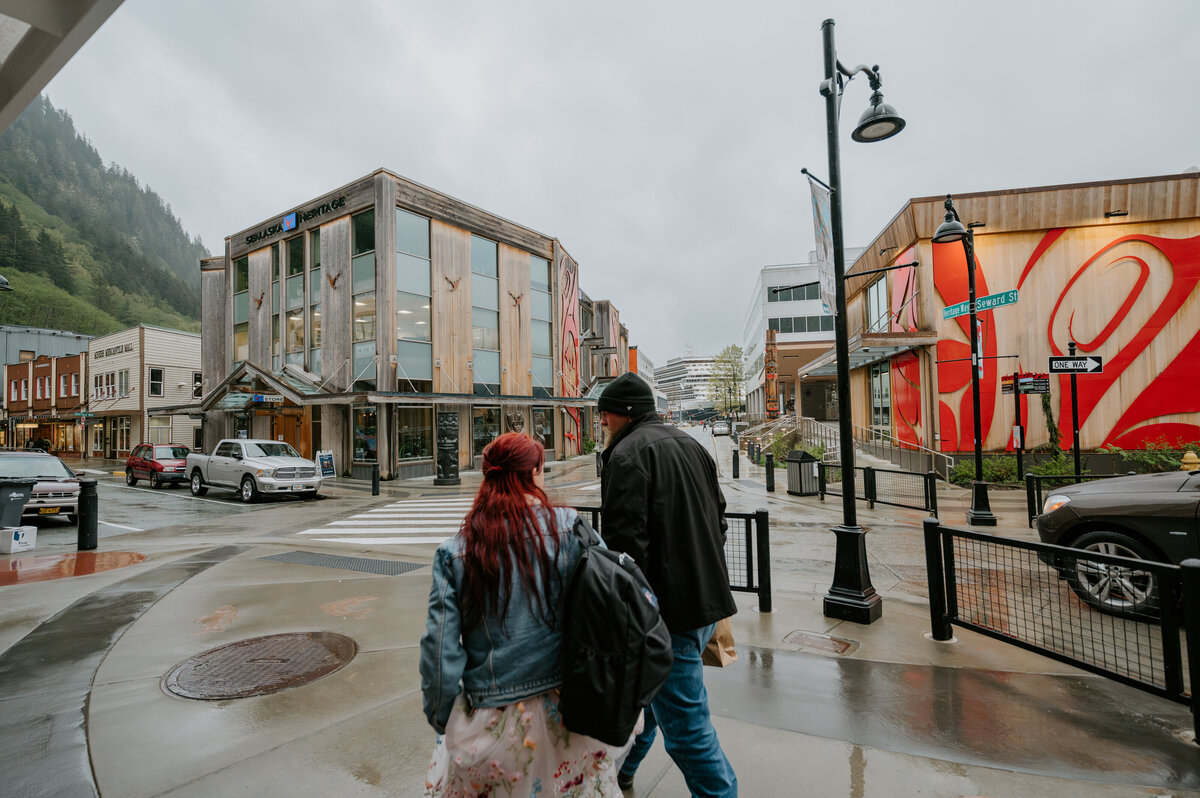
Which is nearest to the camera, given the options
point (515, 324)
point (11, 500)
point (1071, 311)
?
point (11, 500)

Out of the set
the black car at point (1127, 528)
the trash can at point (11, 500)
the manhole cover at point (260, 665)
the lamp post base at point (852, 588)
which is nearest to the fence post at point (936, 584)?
the lamp post base at point (852, 588)

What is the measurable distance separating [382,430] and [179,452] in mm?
7329

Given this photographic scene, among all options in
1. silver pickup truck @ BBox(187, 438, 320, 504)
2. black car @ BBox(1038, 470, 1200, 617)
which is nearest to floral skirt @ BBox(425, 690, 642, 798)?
black car @ BBox(1038, 470, 1200, 617)

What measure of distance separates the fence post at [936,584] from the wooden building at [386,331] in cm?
1683

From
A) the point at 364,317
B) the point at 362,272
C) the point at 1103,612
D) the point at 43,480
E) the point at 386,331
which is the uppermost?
the point at 362,272

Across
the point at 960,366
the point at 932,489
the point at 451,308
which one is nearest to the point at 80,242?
the point at 451,308

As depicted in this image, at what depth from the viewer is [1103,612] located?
14.4 ft

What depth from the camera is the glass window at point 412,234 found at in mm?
21656

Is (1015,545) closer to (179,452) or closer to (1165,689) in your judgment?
(1165,689)

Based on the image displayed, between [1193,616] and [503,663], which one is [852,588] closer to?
[1193,616]

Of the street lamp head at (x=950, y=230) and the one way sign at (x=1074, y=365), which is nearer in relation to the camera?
the street lamp head at (x=950, y=230)

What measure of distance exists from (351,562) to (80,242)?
504 feet

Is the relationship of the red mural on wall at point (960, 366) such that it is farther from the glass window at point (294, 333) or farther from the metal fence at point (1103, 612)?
the glass window at point (294, 333)

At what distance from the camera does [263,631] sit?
4.86 meters
